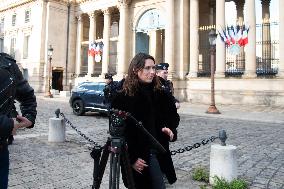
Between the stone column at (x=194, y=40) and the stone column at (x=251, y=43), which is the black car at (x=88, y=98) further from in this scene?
the stone column at (x=251, y=43)

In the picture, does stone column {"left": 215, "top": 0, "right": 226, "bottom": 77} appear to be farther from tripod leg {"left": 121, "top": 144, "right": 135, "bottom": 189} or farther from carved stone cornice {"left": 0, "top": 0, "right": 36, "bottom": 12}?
carved stone cornice {"left": 0, "top": 0, "right": 36, "bottom": 12}

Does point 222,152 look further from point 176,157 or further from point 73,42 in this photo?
point 73,42

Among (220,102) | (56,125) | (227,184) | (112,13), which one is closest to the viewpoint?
(227,184)

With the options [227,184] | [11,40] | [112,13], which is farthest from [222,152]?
[11,40]

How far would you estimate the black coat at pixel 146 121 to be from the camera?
3.23 meters

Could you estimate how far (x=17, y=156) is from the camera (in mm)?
6996

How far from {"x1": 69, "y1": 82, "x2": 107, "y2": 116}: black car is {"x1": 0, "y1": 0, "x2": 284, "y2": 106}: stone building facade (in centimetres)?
1186

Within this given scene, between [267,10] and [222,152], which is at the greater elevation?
[267,10]

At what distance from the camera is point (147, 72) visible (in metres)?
3.35

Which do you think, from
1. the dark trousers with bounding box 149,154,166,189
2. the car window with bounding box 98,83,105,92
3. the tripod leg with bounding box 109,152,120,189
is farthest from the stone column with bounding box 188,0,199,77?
the tripod leg with bounding box 109,152,120,189

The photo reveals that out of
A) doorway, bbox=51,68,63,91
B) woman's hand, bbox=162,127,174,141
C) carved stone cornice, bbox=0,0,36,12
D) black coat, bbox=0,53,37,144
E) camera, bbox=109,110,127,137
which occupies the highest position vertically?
carved stone cornice, bbox=0,0,36,12

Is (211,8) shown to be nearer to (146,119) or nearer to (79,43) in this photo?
(79,43)

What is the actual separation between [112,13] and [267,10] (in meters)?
17.0

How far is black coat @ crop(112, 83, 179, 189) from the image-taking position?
323 centimetres
